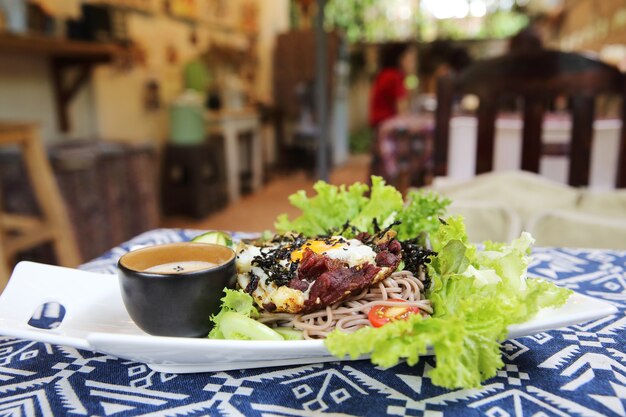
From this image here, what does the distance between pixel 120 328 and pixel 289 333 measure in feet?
0.83

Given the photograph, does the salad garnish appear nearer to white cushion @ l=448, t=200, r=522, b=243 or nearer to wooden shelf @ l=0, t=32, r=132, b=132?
white cushion @ l=448, t=200, r=522, b=243

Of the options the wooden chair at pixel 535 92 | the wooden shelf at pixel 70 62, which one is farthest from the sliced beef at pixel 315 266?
the wooden shelf at pixel 70 62

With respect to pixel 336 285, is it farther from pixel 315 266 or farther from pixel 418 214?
pixel 418 214

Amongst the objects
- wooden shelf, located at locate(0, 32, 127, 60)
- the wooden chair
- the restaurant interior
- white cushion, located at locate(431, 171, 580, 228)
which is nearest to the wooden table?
the restaurant interior

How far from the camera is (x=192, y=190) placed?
190 inches

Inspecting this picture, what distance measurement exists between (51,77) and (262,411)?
12.0 ft

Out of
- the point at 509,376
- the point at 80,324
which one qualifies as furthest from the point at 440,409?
the point at 80,324

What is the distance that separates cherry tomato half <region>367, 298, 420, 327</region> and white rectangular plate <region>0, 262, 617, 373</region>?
0.07 metres

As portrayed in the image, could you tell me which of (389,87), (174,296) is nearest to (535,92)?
(174,296)

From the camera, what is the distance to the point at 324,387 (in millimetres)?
665

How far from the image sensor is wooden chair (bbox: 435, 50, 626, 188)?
2.01m

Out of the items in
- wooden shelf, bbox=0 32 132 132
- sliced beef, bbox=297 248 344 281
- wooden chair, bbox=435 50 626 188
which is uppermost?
wooden shelf, bbox=0 32 132 132

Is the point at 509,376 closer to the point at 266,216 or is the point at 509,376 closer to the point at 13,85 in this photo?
Result: the point at 13,85

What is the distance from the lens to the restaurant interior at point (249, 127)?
6.57 ft
